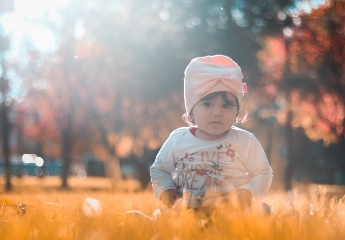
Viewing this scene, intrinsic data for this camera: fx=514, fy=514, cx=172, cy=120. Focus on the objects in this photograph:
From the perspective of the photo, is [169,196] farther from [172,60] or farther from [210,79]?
[172,60]

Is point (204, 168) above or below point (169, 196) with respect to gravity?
above

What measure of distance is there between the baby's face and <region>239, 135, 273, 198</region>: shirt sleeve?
256mm

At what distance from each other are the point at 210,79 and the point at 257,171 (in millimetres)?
758

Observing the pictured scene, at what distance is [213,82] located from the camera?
3779 millimetres

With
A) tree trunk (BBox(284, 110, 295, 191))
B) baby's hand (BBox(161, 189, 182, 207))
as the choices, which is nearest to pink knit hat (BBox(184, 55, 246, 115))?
baby's hand (BBox(161, 189, 182, 207))

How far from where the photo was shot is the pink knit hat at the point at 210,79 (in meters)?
3.81

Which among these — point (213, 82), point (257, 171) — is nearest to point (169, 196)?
point (257, 171)

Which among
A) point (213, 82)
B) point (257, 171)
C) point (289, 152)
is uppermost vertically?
point (213, 82)

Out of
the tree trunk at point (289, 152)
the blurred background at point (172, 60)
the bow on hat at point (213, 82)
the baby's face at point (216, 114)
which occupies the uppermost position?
the blurred background at point (172, 60)

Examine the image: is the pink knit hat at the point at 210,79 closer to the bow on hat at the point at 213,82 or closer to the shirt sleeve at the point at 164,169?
the bow on hat at the point at 213,82

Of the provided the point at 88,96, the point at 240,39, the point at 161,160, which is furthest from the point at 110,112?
the point at 161,160

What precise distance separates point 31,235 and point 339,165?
→ 2711cm

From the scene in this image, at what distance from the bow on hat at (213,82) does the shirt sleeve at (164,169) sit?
52 centimetres

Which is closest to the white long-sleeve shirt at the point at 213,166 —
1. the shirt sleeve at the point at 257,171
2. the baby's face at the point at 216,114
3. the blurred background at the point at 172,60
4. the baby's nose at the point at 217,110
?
the shirt sleeve at the point at 257,171
